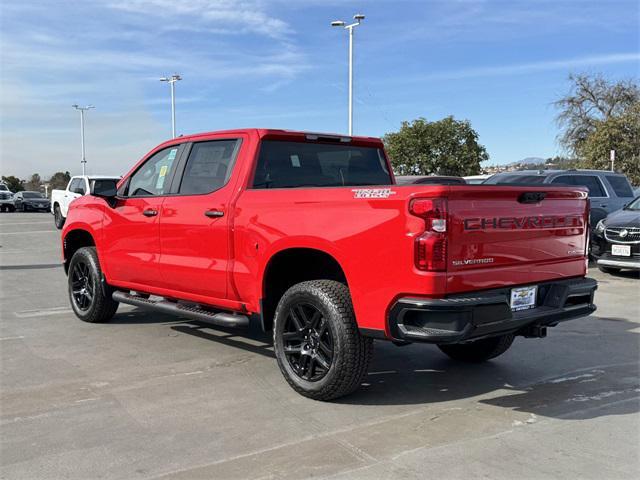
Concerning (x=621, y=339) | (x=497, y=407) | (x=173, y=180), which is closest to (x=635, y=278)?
(x=621, y=339)

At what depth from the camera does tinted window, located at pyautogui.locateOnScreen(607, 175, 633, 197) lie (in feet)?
44.9

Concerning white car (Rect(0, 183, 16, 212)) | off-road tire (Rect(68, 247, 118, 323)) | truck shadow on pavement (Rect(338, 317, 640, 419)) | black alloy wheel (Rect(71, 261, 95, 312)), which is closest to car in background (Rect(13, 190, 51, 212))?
white car (Rect(0, 183, 16, 212))

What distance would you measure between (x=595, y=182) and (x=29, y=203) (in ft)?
118

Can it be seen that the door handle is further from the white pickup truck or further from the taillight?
the white pickup truck

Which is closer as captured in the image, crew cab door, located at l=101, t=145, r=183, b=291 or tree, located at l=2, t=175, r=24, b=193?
crew cab door, located at l=101, t=145, r=183, b=291

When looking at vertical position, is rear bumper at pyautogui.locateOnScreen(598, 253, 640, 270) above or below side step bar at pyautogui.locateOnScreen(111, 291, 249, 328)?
below

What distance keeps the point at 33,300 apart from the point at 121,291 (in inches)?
91.3

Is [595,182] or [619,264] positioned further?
[595,182]

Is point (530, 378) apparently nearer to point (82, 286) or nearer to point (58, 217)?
point (82, 286)

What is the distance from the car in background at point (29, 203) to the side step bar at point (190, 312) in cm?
3714

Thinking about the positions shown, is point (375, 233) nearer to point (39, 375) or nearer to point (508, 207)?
point (508, 207)

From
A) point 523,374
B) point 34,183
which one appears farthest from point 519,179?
point 34,183

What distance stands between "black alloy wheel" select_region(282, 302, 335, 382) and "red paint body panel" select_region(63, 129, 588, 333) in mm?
372

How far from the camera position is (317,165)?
18.2ft
